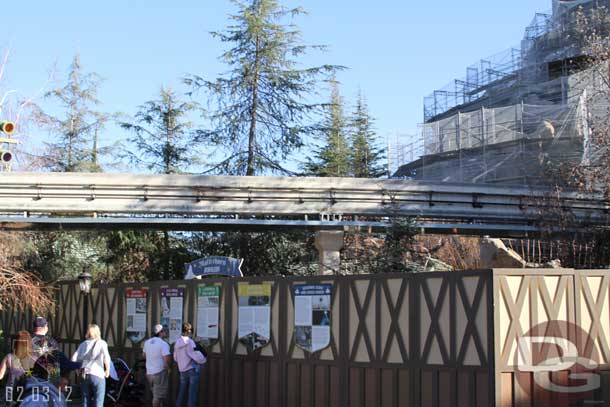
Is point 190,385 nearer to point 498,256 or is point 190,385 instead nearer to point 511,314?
point 511,314

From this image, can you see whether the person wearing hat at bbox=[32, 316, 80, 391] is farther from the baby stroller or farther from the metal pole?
the metal pole

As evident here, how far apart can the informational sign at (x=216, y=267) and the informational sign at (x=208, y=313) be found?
1.05 meters

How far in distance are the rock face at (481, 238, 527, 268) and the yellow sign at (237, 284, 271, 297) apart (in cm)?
843

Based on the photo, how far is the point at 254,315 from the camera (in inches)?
586

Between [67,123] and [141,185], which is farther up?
[67,123]

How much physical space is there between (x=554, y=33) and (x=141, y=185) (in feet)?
99.2

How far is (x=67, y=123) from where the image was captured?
3525 cm

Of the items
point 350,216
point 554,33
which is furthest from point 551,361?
point 554,33

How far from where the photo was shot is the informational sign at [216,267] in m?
17.1

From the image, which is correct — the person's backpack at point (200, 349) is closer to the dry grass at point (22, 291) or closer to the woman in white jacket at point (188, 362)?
the woman in white jacket at point (188, 362)

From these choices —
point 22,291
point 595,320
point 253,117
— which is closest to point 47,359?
point 595,320

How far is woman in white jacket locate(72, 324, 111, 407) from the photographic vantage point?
13.4 metres

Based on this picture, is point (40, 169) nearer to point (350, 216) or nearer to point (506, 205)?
point (350, 216)

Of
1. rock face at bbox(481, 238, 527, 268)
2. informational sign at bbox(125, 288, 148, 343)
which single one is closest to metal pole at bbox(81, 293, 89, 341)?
informational sign at bbox(125, 288, 148, 343)
